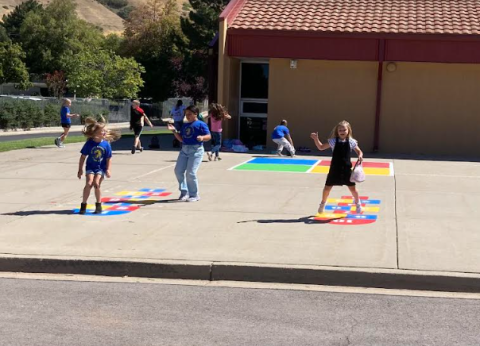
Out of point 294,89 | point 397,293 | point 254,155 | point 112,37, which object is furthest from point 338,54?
point 112,37

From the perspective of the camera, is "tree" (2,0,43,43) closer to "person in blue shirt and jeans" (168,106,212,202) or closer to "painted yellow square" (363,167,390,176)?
"painted yellow square" (363,167,390,176)

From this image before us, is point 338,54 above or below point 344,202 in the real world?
above

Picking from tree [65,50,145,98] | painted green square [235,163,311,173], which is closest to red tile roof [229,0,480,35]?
painted green square [235,163,311,173]

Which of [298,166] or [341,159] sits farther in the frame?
[298,166]

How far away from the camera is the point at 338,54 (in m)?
23.4

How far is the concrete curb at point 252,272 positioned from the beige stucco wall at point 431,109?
657 inches

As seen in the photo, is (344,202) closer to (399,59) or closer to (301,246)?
(301,246)

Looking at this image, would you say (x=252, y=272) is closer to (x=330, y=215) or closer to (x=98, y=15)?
(x=330, y=215)

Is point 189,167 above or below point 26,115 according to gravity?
above

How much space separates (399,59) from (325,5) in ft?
12.9

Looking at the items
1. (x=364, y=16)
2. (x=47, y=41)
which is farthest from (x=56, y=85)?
(x=364, y=16)

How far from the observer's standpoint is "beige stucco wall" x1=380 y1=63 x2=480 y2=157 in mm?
23344

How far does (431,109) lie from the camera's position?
2359 centimetres

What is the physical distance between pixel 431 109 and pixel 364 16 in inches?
152
